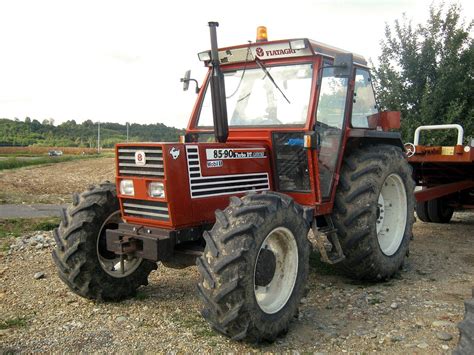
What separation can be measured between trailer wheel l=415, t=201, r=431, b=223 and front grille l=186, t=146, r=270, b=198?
5.22 metres

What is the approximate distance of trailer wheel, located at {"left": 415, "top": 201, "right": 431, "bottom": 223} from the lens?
917 centimetres

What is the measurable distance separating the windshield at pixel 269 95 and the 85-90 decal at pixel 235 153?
41 cm

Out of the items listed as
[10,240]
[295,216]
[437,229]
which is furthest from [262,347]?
[437,229]

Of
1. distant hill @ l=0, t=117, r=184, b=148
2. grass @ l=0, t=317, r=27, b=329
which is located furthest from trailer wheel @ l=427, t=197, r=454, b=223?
distant hill @ l=0, t=117, r=184, b=148

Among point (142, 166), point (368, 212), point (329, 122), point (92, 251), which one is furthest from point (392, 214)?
point (92, 251)

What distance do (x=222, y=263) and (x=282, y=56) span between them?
2.41 m

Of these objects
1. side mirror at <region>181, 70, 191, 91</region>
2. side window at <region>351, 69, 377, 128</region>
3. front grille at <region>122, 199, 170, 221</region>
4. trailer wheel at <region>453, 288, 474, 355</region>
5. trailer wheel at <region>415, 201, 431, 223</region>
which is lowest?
trailer wheel at <region>415, 201, 431, 223</region>

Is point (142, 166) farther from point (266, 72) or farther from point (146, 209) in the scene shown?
point (266, 72)

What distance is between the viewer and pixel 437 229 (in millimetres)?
8828

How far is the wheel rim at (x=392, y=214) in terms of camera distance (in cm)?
579

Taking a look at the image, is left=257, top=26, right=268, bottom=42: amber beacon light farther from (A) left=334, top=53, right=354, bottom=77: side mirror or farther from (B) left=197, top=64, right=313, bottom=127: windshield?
(A) left=334, top=53, right=354, bottom=77: side mirror

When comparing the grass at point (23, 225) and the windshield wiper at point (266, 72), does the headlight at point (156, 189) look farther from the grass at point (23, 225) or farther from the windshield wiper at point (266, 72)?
the grass at point (23, 225)

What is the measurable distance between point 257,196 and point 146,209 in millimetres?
1065

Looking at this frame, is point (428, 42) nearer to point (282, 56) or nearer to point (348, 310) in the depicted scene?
point (282, 56)
